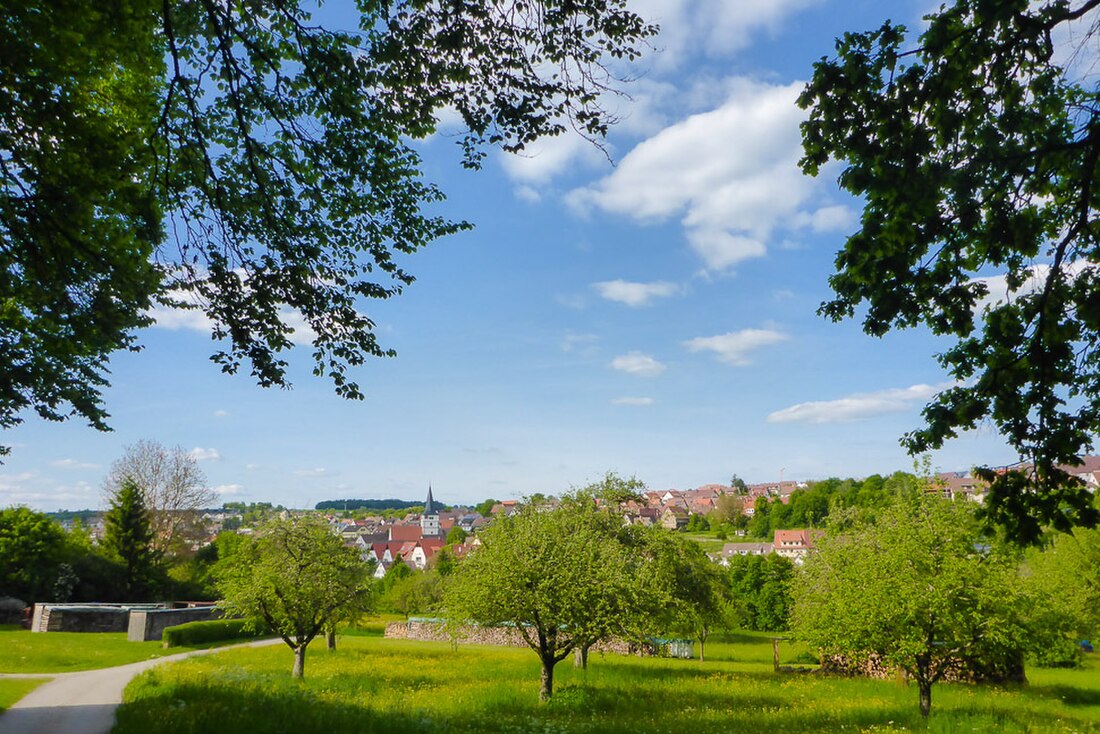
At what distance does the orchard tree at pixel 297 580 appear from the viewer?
27156mm

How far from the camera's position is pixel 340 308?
11180 millimetres

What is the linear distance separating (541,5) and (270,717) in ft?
51.2

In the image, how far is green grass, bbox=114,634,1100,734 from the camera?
1587 cm

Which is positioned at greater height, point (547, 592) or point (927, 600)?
point (927, 600)

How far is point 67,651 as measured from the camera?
1193 inches

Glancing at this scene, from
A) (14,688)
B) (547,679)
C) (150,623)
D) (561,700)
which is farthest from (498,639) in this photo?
(14,688)

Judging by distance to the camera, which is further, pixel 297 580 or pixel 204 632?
pixel 204 632

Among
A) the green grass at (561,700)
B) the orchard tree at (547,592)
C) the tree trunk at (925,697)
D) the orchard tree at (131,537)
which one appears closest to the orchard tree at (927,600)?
the tree trunk at (925,697)

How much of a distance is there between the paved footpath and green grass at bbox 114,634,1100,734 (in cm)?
65

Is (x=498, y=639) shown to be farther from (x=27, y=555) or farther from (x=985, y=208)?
(x=985, y=208)

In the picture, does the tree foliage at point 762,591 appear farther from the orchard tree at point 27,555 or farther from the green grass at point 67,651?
the orchard tree at point 27,555

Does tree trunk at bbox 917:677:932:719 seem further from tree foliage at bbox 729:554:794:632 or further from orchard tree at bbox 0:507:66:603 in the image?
orchard tree at bbox 0:507:66:603

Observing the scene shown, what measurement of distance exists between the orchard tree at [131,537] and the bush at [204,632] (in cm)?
1324

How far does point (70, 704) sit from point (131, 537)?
39.0m
